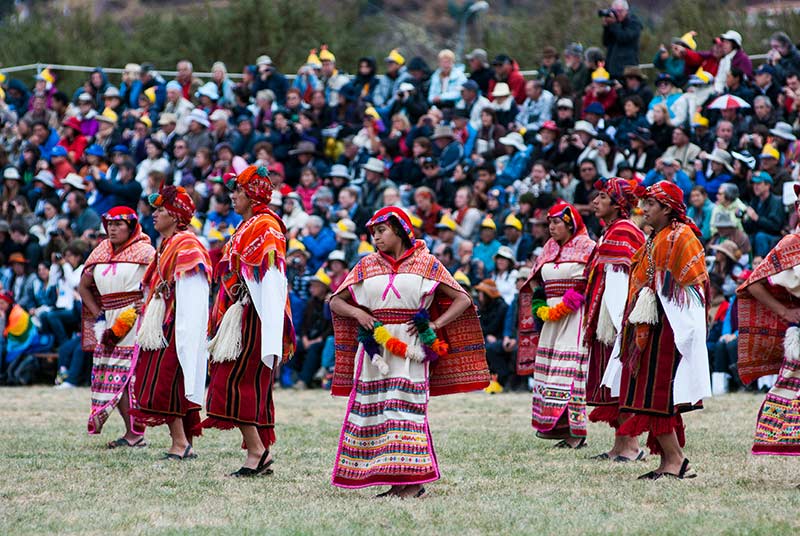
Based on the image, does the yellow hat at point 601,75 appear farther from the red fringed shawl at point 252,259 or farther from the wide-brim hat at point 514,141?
the red fringed shawl at point 252,259

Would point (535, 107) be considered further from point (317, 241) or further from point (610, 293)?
point (610, 293)

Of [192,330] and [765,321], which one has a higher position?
[765,321]

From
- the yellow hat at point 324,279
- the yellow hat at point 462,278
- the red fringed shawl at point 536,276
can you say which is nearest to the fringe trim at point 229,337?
the red fringed shawl at point 536,276

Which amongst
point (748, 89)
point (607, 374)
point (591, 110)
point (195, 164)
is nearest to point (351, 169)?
point (195, 164)

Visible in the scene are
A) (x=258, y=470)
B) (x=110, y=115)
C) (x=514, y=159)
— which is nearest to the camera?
Answer: (x=258, y=470)

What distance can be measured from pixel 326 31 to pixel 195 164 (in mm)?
22191

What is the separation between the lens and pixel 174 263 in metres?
10.9

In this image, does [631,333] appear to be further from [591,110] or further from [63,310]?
[63,310]

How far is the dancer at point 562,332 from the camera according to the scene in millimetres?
12047

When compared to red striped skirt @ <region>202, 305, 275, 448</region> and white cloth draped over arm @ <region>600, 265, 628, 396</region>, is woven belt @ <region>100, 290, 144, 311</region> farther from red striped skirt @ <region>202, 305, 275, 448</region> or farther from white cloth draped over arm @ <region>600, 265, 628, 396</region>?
white cloth draped over arm @ <region>600, 265, 628, 396</region>

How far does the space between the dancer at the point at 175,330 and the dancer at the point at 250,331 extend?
33.0 inches

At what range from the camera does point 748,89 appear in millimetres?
19781

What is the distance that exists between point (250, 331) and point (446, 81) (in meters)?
14.2

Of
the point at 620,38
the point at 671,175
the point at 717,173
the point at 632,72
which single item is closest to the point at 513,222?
the point at 671,175
